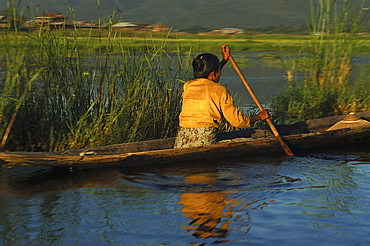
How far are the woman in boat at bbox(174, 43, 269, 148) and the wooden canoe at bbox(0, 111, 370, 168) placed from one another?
147 millimetres

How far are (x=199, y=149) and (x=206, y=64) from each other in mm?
882

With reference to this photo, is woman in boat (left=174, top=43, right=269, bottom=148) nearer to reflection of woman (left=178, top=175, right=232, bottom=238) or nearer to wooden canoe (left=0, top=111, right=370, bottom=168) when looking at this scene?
wooden canoe (left=0, top=111, right=370, bottom=168)

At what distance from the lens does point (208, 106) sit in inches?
235

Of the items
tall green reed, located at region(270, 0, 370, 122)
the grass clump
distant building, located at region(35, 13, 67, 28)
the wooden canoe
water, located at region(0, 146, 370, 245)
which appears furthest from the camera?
tall green reed, located at region(270, 0, 370, 122)

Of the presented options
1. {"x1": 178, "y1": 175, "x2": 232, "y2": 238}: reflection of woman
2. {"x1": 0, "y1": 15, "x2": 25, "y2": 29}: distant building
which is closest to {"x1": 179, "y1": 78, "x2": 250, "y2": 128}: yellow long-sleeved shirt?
{"x1": 178, "y1": 175, "x2": 232, "y2": 238}: reflection of woman

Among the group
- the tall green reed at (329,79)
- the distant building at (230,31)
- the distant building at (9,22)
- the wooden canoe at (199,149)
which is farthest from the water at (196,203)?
the distant building at (230,31)

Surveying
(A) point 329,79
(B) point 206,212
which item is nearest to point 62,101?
(B) point 206,212

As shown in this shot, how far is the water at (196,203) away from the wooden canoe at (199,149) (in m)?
0.12

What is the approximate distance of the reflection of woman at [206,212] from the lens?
4.30 m

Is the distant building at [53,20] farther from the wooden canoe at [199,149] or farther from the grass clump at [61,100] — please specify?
the wooden canoe at [199,149]

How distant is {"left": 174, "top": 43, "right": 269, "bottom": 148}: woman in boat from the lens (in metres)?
5.89

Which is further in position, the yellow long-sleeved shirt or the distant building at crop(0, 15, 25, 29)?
the distant building at crop(0, 15, 25, 29)

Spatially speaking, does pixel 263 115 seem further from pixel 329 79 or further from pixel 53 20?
pixel 53 20

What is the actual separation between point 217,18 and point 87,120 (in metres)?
32.1
